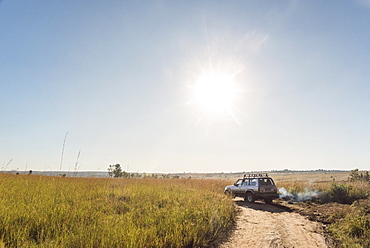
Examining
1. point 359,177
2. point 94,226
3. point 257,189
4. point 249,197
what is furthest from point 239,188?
point 359,177

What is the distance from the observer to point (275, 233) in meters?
7.29

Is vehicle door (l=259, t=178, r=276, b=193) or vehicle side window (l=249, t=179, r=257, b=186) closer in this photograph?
vehicle door (l=259, t=178, r=276, b=193)

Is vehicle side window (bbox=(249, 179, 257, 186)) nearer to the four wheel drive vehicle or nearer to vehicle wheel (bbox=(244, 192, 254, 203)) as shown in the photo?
the four wheel drive vehicle

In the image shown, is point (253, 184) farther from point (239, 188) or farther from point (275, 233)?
point (275, 233)

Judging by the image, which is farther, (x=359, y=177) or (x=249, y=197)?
(x=359, y=177)

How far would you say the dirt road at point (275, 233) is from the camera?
6.34m

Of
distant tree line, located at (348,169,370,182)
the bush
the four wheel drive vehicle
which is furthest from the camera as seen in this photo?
distant tree line, located at (348,169,370,182)

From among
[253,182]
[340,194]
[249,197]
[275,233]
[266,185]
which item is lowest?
[275,233]

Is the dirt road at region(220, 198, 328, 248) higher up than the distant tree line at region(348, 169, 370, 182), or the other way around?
the distant tree line at region(348, 169, 370, 182)

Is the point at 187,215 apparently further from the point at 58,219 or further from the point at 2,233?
the point at 2,233

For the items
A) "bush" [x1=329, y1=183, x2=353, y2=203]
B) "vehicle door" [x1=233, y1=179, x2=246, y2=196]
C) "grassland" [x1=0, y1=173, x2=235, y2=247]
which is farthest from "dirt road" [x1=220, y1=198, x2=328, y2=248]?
"vehicle door" [x1=233, y1=179, x2=246, y2=196]

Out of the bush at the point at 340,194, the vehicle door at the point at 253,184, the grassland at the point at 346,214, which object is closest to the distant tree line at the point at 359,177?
the grassland at the point at 346,214

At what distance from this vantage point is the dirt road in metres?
6.34

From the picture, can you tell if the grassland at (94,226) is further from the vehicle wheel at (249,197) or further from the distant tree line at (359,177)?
the distant tree line at (359,177)
